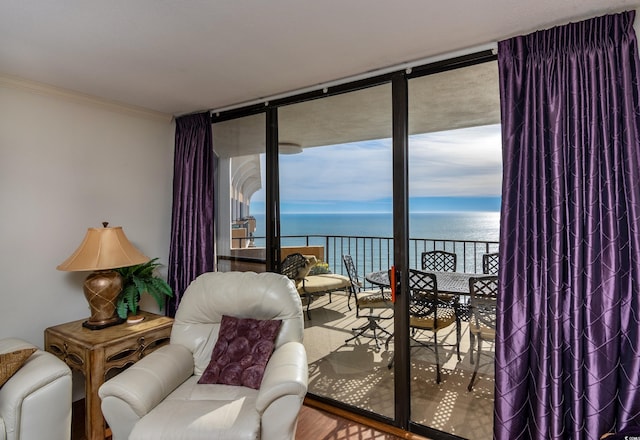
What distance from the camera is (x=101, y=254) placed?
2410mm

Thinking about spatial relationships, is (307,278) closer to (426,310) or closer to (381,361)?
(381,361)

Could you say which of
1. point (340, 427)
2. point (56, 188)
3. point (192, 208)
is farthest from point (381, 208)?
point (56, 188)

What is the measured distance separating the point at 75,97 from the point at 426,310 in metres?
2.96

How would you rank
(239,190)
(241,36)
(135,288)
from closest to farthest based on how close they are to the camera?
(241,36)
(135,288)
(239,190)

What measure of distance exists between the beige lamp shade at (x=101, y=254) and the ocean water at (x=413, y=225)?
3.85ft

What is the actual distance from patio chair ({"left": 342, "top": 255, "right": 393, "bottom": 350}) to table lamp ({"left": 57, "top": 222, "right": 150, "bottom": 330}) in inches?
59.5

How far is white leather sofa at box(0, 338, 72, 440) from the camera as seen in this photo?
170cm

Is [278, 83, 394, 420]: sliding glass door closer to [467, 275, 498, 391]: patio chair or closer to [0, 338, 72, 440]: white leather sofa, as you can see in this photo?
[467, 275, 498, 391]: patio chair

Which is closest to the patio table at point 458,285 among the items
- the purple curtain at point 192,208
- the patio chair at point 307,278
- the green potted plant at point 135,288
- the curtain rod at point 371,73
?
the patio chair at point 307,278

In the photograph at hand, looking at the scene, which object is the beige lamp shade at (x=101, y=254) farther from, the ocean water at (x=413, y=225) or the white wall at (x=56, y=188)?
the ocean water at (x=413, y=225)

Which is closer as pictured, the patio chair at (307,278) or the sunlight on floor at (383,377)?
the sunlight on floor at (383,377)

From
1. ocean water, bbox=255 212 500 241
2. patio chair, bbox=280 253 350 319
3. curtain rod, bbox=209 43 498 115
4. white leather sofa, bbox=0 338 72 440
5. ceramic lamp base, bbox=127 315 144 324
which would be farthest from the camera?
patio chair, bbox=280 253 350 319

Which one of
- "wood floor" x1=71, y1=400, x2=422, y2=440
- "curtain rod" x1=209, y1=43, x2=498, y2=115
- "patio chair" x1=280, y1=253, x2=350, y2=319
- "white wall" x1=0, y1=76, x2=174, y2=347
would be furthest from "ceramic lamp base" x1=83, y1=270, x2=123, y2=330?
"curtain rod" x1=209, y1=43, x2=498, y2=115

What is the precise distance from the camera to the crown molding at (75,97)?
238 centimetres
